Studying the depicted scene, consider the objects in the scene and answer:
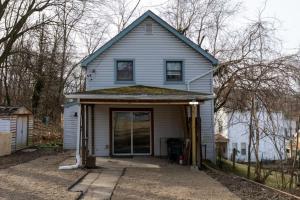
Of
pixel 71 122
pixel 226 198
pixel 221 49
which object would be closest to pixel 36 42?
pixel 71 122

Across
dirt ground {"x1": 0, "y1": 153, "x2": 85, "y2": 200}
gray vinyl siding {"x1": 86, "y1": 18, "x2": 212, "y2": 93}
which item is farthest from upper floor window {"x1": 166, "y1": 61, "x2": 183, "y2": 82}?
dirt ground {"x1": 0, "y1": 153, "x2": 85, "y2": 200}

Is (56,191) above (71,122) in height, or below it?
below

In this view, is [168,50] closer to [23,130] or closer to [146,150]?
[146,150]

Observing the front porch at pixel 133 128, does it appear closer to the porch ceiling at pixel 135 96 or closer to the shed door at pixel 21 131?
the porch ceiling at pixel 135 96

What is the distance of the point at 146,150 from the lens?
21.4 m

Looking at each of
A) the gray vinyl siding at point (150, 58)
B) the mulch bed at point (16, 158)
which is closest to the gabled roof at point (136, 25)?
the gray vinyl siding at point (150, 58)

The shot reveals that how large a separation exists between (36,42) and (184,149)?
42.0 feet

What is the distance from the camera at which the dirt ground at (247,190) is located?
10818 millimetres

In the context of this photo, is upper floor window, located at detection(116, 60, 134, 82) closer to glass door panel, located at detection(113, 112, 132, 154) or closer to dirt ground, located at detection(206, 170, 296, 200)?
glass door panel, located at detection(113, 112, 132, 154)

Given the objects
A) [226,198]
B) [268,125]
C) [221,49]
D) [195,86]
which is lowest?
[226,198]

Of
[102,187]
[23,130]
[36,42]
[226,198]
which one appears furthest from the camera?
[23,130]

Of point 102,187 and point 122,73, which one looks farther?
point 122,73

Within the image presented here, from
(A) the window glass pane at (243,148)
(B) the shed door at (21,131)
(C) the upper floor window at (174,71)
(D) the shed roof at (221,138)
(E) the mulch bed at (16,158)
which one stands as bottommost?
(A) the window glass pane at (243,148)

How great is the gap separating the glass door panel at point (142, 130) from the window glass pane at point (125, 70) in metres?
1.78
